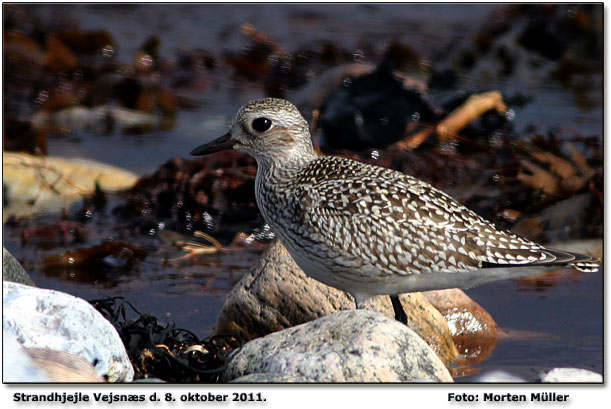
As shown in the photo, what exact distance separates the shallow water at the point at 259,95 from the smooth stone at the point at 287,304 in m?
0.37

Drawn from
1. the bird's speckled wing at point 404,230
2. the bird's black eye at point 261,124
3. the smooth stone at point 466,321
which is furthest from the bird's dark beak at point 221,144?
the smooth stone at point 466,321

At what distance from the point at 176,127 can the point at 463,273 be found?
6.36m

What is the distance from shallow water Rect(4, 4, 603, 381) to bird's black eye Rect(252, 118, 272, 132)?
1437 millimetres

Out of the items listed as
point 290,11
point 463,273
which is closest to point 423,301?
point 463,273

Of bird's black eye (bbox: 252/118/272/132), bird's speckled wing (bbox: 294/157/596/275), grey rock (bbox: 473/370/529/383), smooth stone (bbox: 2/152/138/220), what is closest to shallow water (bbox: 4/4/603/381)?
grey rock (bbox: 473/370/529/383)

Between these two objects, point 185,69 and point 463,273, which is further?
point 185,69

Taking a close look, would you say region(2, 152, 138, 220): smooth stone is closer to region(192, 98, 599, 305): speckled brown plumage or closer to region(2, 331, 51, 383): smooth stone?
region(192, 98, 599, 305): speckled brown plumage

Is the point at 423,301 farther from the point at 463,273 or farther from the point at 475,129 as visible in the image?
the point at 475,129

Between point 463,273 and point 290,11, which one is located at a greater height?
point 463,273

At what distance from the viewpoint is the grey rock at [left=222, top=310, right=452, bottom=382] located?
4.72 metres

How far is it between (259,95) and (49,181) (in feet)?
12.7

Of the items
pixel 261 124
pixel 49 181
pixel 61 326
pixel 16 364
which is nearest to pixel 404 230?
pixel 261 124

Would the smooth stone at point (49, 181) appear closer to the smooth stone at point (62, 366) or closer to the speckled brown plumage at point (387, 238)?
the speckled brown plumage at point (387, 238)

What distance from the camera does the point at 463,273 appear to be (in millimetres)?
5402
